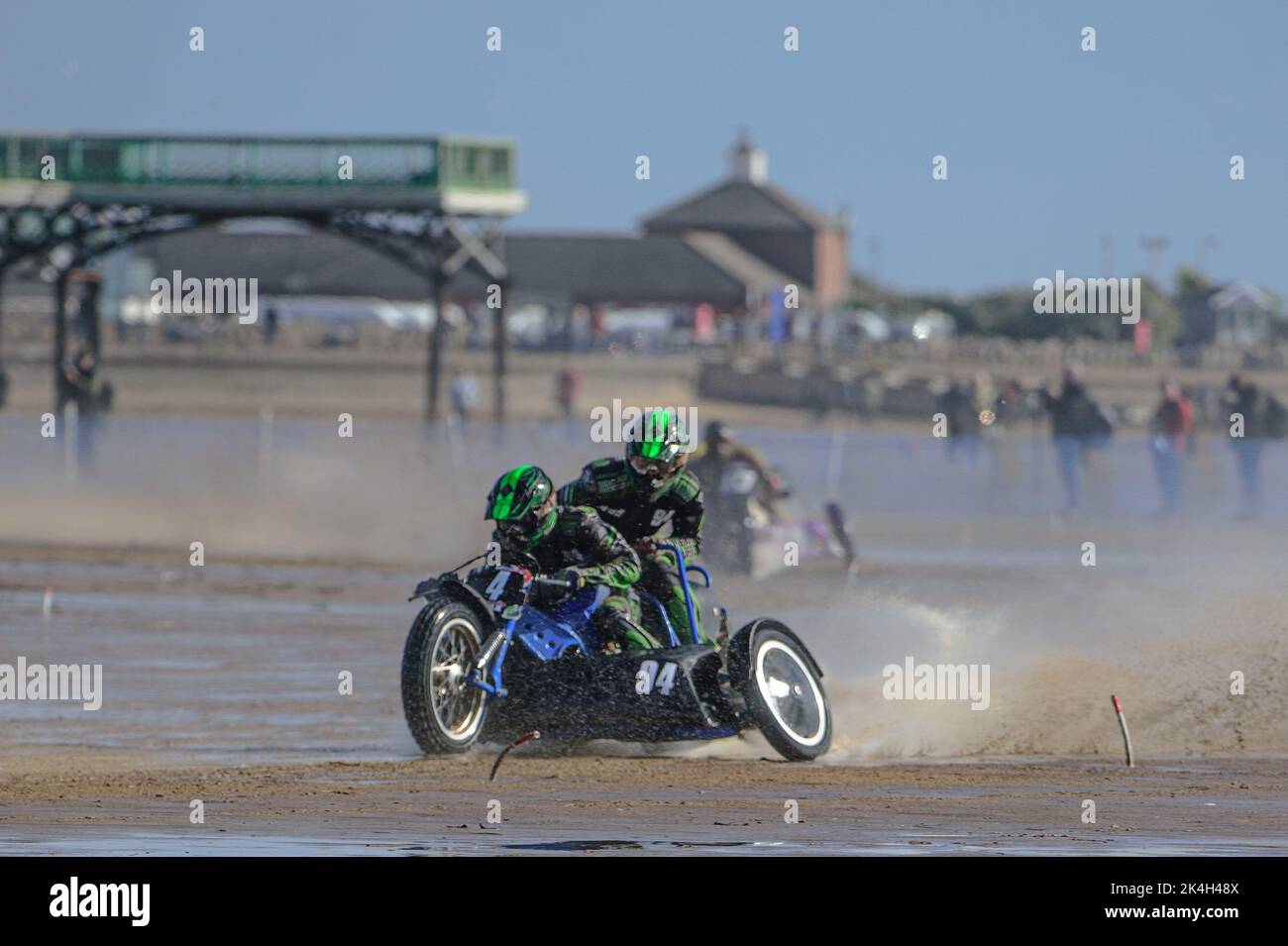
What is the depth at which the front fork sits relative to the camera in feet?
36.1

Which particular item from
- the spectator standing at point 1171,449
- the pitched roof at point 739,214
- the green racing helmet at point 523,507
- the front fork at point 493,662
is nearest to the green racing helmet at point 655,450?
the green racing helmet at point 523,507

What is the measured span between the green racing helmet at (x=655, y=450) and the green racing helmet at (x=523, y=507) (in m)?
0.46

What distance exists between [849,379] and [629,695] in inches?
2245

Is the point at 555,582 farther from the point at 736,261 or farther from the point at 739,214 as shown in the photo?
the point at 739,214

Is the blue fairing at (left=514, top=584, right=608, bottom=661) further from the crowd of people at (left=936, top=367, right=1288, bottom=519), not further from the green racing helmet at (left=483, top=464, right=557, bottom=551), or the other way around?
the crowd of people at (left=936, top=367, right=1288, bottom=519)

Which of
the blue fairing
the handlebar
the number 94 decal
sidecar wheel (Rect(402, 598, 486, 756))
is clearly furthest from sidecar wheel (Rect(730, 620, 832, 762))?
sidecar wheel (Rect(402, 598, 486, 756))

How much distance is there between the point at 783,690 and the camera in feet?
37.5

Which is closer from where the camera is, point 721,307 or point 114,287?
point 721,307

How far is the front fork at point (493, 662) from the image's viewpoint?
11.0 meters

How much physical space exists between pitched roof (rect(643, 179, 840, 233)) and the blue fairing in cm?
11573

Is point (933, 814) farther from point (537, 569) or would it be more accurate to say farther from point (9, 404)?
→ point (9, 404)

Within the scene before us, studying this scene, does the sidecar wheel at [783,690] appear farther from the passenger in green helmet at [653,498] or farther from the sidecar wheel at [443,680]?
the sidecar wheel at [443,680]
